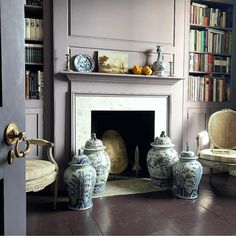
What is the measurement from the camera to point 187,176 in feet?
8.40

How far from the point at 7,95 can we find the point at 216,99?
322cm

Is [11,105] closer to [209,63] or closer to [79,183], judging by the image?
[79,183]

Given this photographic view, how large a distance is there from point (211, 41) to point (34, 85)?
229 cm

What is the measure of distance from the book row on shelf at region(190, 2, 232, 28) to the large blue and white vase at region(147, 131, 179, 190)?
161 centimetres

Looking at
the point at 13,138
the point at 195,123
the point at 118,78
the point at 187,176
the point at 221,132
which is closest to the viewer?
the point at 13,138

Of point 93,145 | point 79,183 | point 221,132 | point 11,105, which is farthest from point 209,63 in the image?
point 11,105

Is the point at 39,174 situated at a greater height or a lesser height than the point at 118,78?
lesser

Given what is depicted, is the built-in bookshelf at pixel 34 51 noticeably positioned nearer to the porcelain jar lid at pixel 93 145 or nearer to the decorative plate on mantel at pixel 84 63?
the decorative plate on mantel at pixel 84 63

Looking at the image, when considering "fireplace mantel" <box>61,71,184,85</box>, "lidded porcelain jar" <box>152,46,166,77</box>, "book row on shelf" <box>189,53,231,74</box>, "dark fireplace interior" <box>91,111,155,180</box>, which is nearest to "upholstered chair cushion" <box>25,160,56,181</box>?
"fireplace mantel" <box>61,71,184,85</box>

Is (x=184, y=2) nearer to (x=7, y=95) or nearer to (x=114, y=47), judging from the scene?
(x=114, y=47)

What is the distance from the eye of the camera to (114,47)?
A: 2.98 metres

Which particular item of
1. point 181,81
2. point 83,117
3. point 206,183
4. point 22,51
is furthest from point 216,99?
point 22,51

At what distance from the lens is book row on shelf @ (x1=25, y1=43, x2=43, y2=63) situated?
2.74 meters

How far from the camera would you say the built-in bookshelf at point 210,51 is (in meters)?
3.37
